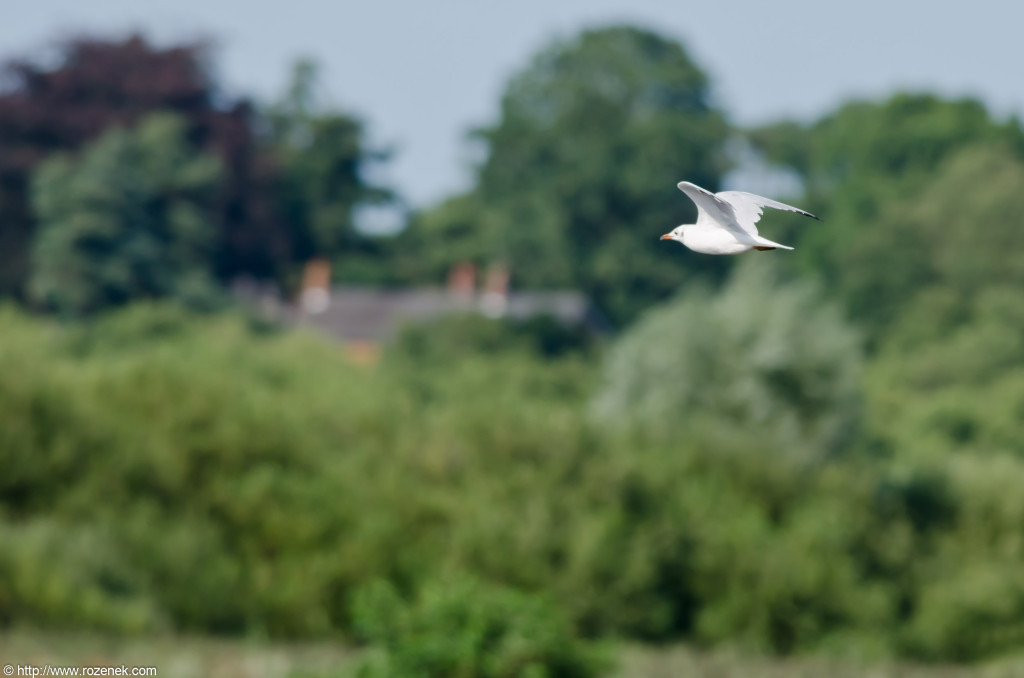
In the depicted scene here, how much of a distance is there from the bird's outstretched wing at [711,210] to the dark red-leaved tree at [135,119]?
67533 mm

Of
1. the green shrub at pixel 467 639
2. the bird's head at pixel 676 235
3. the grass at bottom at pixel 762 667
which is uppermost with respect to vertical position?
the bird's head at pixel 676 235

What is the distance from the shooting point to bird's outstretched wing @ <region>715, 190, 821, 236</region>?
2.31 metres

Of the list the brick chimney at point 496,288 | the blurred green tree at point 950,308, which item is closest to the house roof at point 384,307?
the brick chimney at point 496,288

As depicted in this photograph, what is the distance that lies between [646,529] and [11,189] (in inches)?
1819

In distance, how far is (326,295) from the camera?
81250mm

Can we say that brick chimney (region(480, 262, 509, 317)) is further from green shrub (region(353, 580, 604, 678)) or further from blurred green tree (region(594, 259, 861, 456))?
green shrub (region(353, 580, 604, 678))

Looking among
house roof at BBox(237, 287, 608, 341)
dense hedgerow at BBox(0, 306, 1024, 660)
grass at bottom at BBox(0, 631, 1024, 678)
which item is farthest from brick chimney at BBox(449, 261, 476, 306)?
grass at bottom at BBox(0, 631, 1024, 678)

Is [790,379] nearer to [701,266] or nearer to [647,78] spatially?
[647,78]

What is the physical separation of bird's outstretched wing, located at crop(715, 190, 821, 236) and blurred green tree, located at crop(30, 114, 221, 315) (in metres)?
55.7

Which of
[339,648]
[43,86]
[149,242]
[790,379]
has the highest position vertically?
[43,86]

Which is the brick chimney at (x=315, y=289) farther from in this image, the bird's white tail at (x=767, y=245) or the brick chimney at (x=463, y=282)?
the bird's white tail at (x=767, y=245)

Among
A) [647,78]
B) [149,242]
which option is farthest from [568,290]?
[647,78]

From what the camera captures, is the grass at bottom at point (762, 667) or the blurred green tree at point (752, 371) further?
the blurred green tree at point (752, 371)

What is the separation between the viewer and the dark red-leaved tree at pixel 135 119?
235 ft
